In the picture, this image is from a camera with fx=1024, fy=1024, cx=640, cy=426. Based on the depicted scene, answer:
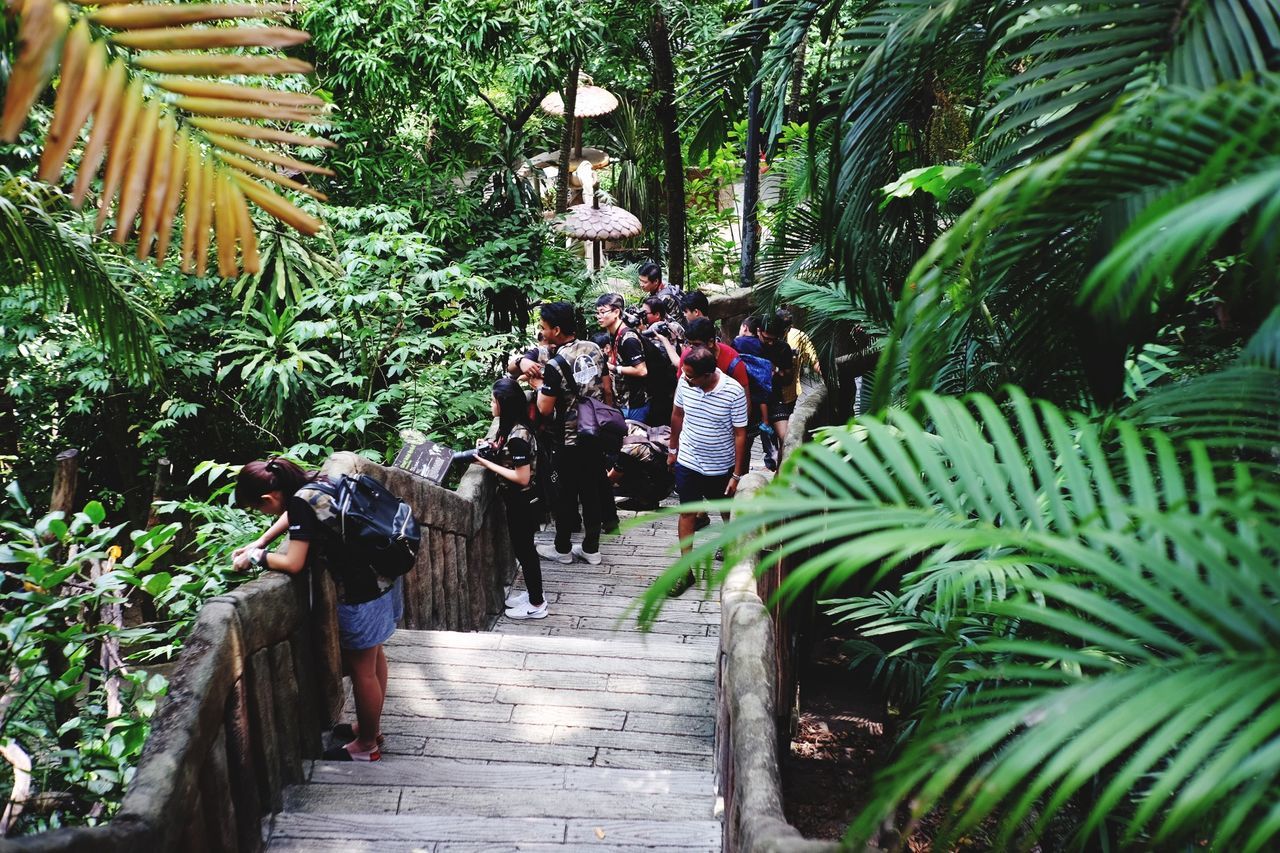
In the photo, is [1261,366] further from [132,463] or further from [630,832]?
[132,463]

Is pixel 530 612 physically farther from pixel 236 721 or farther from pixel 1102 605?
pixel 1102 605

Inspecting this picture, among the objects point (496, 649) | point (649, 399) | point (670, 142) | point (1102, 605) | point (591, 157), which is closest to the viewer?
point (1102, 605)

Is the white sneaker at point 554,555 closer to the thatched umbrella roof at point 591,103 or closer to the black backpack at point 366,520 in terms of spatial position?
the black backpack at point 366,520

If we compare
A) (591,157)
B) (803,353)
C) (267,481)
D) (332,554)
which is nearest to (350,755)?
(332,554)

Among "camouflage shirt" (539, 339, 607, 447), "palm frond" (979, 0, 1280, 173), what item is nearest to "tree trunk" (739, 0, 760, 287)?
"camouflage shirt" (539, 339, 607, 447)

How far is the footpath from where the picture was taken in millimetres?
3512

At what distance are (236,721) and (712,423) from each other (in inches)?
120

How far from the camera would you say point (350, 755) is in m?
4.16

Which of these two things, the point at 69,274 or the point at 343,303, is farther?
the point at 343,303

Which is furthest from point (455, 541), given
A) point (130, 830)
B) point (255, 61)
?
point (255, 61)

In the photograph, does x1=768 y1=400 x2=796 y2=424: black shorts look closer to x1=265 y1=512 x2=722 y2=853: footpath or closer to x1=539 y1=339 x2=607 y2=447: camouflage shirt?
x1=539 y1=339 x2=607 y2=447: camouflage shirt

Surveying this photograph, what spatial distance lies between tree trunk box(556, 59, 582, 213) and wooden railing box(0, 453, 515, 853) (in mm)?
6377

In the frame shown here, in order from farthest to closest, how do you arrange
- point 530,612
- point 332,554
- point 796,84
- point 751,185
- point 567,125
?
point 567,125 < point 751,185 < point 796,84 < point 530,612 < point 332,554

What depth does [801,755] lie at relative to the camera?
570 centimetres
